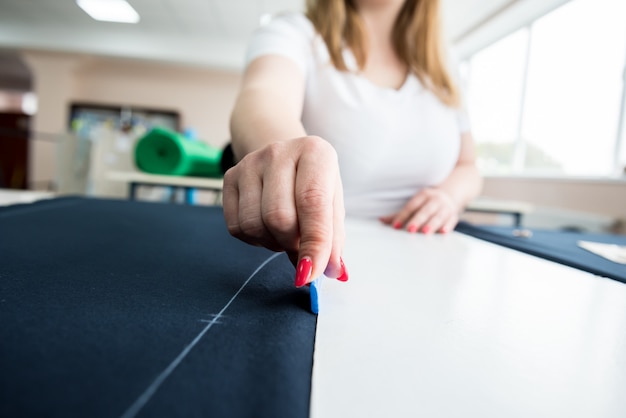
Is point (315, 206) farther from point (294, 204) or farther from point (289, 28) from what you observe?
point (289, 28)

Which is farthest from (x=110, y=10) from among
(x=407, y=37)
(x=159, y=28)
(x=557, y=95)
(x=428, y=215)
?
(x=428, y=215)

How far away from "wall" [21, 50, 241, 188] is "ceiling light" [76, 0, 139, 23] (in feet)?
3.95

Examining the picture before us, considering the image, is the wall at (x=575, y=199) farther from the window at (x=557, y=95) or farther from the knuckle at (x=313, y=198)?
the knuckle at (x=313, y=198)

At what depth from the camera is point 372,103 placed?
0.79 metres

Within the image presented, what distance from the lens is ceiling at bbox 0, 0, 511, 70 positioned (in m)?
4.54

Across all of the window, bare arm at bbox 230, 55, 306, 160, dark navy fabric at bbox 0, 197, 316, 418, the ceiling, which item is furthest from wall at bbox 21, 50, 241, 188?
dark navy fabric at bbox 0, 197, 316, 418

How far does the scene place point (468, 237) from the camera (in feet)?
2.43

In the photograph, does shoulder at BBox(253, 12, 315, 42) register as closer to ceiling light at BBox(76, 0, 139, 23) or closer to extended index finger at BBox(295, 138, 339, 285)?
extended index finger at BBox(295, 138, 339, 285)

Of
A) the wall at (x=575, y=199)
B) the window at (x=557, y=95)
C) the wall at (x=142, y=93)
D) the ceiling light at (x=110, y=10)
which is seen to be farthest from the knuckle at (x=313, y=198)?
the wall at (x=142, y=93)

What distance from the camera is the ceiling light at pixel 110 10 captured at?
187 inches

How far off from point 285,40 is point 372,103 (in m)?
0.20

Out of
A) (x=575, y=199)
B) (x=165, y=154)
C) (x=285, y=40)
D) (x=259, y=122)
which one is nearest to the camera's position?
(x=259, y=122)

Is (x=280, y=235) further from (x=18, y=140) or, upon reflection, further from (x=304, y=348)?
(x=18, y=140)

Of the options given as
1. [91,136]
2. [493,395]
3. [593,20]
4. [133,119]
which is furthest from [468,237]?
[133,119]
